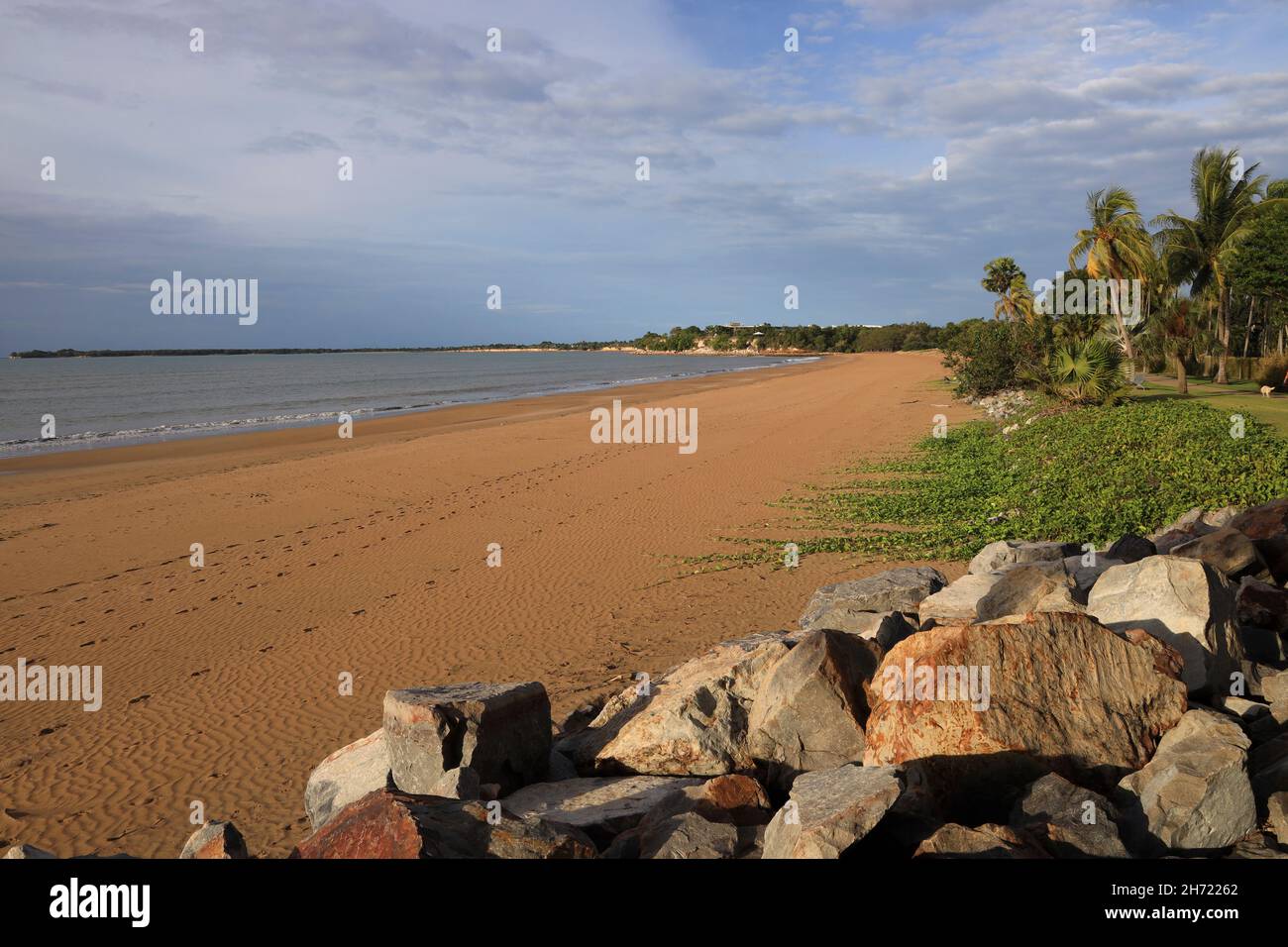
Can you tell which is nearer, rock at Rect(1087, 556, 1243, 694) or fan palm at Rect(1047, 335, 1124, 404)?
rock at Rect(1087, 556, 1243, 694)

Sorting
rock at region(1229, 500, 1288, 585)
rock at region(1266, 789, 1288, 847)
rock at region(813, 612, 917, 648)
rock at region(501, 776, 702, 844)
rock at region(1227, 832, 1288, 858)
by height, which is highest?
rock at region(1229, 500, 1288, 585)

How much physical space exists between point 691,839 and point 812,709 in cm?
169

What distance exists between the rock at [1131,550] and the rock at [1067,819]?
5369 millimetres

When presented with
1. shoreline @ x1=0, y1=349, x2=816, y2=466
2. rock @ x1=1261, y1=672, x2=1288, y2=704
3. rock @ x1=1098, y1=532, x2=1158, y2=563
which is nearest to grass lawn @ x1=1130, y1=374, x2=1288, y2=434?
rock @ x1=1098, y1=532, x2=1158, y2=563

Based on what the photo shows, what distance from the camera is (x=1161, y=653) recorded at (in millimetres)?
5422

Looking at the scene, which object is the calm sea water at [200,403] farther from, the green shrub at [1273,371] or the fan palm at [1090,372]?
the green shrub at [1273,371]

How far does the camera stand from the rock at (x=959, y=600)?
7.45 metres

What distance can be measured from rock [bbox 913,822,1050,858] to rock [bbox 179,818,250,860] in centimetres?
347

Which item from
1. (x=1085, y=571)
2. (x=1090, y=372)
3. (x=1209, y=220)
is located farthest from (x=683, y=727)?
(x=1209, y=220)

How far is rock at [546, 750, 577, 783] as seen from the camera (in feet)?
20.4

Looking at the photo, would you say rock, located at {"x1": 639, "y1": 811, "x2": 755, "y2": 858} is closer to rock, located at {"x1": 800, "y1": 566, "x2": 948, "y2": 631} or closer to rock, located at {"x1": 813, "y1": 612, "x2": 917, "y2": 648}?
rock, located at {"x1": 813, "y1": 612, "x2": 917, "y2": 648}

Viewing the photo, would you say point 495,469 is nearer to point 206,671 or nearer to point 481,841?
point 206,671

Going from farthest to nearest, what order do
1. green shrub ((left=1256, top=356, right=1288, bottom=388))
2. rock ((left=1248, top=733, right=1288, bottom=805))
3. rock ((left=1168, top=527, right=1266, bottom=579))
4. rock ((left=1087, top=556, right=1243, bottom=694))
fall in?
green shrub ((left=1256, top=356, right=1288, bottom=388)) → rock ((left=1168, top=527, right=1266, bottom=579)) → rock ((left=1087, top=556, right=1243, bottom=694)) → rock ((left=1248, top=733, right=1288, bottom=805))

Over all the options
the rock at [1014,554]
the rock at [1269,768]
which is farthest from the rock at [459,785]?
the rock at [1014,554]
